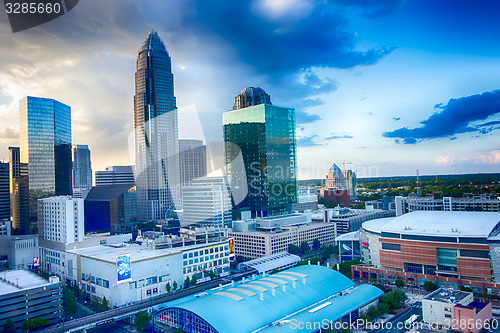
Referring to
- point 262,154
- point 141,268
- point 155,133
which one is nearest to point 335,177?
point 262,154

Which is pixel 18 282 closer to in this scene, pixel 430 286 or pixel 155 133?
pixel 430 286

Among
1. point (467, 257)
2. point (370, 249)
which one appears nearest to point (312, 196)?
point (370, 249)

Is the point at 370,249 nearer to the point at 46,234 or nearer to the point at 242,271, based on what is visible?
the point at 242,271

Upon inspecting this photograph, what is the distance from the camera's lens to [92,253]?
33062mm

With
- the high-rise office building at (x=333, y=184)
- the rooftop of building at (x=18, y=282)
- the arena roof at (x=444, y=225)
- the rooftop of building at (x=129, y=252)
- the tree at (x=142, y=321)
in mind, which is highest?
the high-rise office building at (x=333, y=184)

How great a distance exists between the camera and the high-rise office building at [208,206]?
48.7 metres

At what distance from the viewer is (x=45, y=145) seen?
62.7m

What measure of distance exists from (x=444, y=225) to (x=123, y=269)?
26573mm

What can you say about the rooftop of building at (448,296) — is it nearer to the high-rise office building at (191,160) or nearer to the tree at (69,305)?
the tree at (69,305)

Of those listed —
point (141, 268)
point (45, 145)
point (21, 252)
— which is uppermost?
point (45, 145)

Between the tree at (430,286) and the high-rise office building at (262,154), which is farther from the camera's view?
the high-rise office building at (262,154)

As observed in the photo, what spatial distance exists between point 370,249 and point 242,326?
18.7 m

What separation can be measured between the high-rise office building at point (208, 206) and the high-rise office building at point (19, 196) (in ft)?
89.1

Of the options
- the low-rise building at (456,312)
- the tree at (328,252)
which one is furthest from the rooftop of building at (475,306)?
the tree at (328,252)
